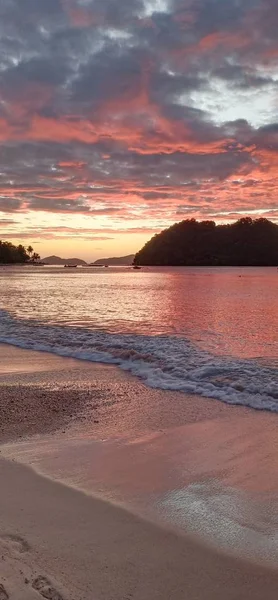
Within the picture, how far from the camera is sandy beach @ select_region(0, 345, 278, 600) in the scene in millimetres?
3145

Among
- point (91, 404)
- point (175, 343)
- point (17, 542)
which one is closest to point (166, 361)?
Result: point (175, 343)

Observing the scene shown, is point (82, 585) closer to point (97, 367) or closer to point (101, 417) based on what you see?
point (101, 417)

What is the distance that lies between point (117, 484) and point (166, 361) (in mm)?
7256

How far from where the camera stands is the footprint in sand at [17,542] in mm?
3410

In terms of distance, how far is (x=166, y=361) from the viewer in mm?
11914

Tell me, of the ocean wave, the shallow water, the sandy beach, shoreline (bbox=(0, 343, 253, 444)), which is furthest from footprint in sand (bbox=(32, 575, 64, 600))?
the ocean wave

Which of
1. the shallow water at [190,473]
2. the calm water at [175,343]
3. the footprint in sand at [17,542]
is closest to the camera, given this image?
the footprint in sand at [17,542]

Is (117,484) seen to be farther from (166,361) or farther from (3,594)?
(166,361)

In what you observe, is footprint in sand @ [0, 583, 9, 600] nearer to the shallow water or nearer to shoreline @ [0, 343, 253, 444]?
the shallow water

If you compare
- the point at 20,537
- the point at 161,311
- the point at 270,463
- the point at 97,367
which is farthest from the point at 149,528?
the point at 161,311

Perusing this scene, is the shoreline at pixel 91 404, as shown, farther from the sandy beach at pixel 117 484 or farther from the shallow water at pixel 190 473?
the shallow water at pixel 190 473

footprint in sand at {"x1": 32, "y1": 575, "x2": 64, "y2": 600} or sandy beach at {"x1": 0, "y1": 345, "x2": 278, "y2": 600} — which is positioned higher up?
footprint in sand at {"x1": 32, "y1": 575, "x2": 64, "y2": 600}

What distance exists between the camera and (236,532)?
3.83m

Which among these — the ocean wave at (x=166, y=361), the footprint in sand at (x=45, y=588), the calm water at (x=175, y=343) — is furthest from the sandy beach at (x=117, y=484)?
the calm water at (x=175, y=343)
